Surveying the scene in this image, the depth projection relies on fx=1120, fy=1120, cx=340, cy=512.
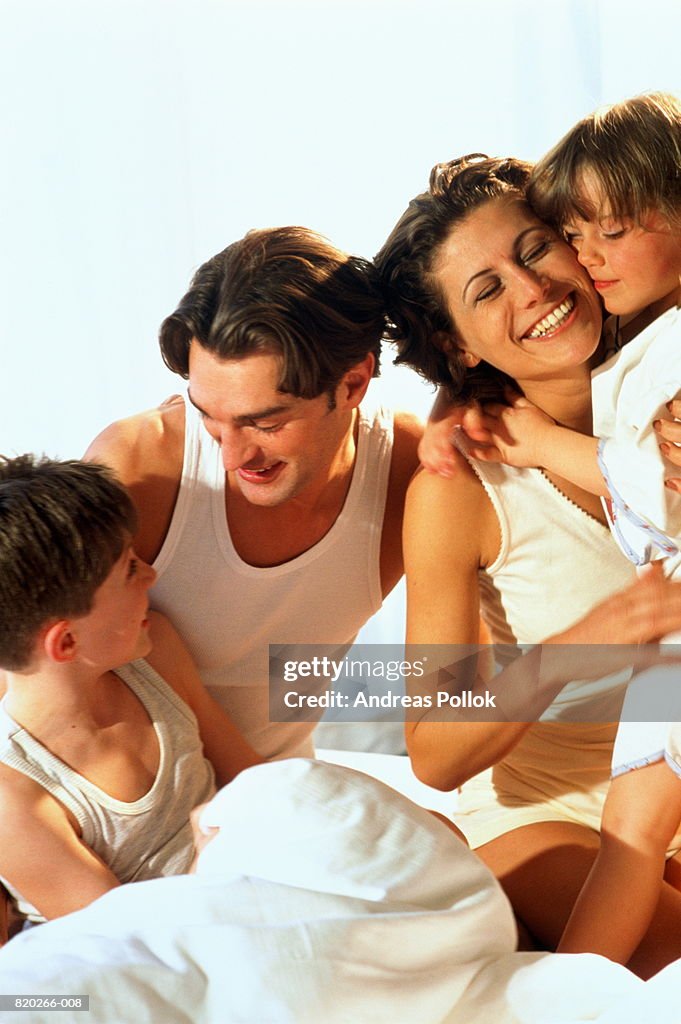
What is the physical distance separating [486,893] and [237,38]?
1.12 metres

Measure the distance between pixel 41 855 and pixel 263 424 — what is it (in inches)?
16.5

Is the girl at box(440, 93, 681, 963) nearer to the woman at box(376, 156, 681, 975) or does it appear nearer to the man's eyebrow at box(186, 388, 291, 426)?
the woman at box(376, 156, 681, 975)

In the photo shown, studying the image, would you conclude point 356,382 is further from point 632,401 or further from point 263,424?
point 632,401

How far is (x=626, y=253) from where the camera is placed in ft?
3.12

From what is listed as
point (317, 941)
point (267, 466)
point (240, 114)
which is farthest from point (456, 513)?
point (240, 114)

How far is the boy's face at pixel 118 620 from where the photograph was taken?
38.7 inches

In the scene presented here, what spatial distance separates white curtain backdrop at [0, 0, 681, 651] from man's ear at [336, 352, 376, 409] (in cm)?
27

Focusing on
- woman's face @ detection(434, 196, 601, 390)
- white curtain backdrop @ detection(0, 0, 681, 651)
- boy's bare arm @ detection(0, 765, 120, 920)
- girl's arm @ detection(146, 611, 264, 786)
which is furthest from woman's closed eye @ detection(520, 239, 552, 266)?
boy's bare arm @ detection(0, 765, 120, 920)

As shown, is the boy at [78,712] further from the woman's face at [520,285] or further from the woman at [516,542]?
the woman's face at [520,285]

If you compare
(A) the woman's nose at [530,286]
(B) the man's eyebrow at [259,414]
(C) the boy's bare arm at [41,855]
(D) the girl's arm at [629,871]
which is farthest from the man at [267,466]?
(D) the girl's arm at [629,871]

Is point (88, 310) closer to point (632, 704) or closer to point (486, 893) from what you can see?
point (632, 704)

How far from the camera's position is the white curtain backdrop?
4.64 feet

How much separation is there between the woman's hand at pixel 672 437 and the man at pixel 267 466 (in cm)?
28

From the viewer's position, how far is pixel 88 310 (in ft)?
5.26
